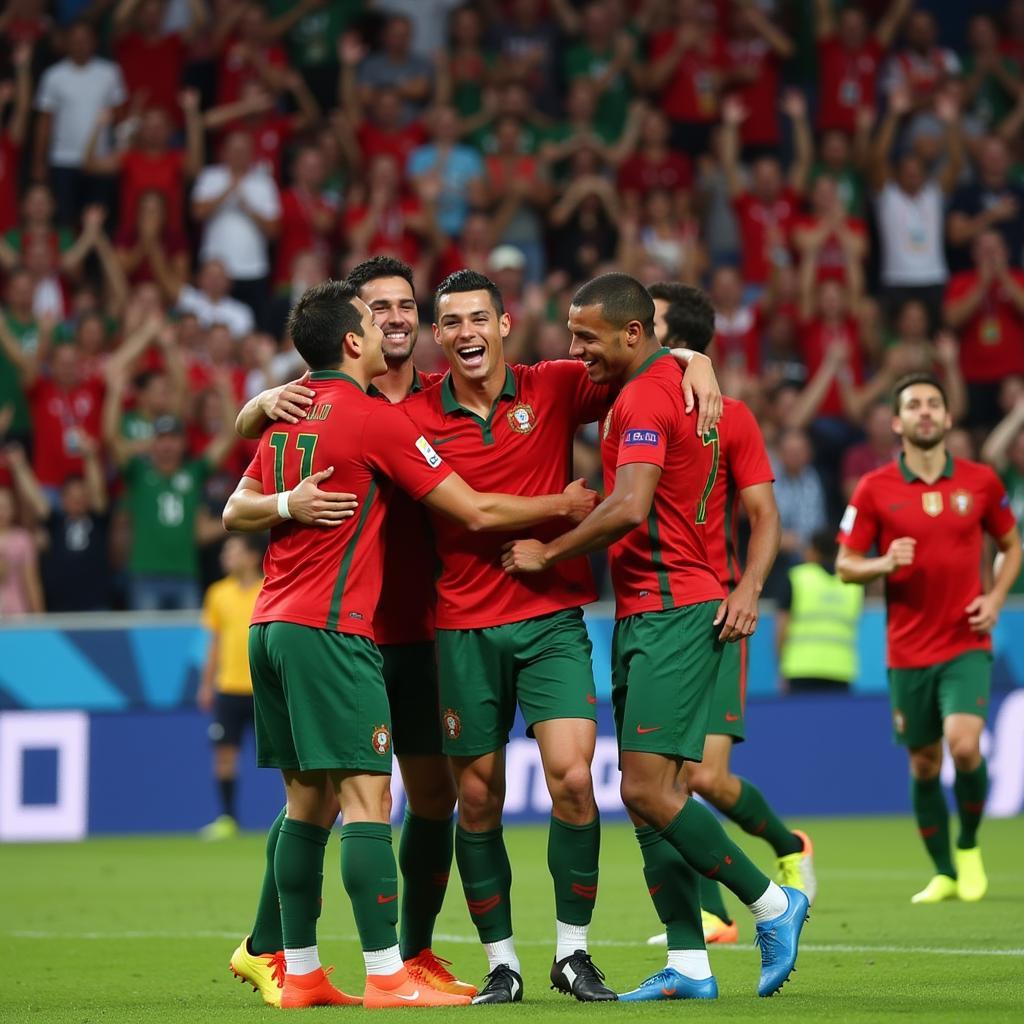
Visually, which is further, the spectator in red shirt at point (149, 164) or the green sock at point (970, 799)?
the spectator in red shirt at point (149, 164)

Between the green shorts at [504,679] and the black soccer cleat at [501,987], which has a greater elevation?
the green shorts at [504,679]

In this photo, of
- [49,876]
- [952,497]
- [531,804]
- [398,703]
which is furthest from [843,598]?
[398,703]

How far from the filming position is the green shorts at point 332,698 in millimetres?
6504

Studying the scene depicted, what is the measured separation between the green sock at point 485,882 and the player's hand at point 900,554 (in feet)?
12.3

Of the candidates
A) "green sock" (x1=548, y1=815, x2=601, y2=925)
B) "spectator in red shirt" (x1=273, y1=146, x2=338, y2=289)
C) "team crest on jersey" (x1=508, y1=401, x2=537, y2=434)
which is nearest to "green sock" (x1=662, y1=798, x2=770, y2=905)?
"green sock" (x1=548, y1=815, x2=601, y2=925)

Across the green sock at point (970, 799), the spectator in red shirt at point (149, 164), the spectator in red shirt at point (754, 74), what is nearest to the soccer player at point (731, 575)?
the green sock at point (970, 799)

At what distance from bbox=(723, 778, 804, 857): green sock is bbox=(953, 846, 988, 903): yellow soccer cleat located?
1.56 m

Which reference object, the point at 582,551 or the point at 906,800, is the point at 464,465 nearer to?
the point at 582,551

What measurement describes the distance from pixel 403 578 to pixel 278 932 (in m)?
1.35

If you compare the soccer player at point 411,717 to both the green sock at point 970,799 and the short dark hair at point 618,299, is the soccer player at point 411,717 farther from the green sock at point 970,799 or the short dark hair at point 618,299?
the green sock at point 970,799

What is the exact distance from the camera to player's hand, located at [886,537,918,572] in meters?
9.95

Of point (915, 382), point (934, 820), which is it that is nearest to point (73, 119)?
point (915, 382)

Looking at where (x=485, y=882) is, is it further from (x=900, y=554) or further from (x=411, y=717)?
(x=900, y=554)

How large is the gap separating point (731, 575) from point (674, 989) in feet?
6.68
